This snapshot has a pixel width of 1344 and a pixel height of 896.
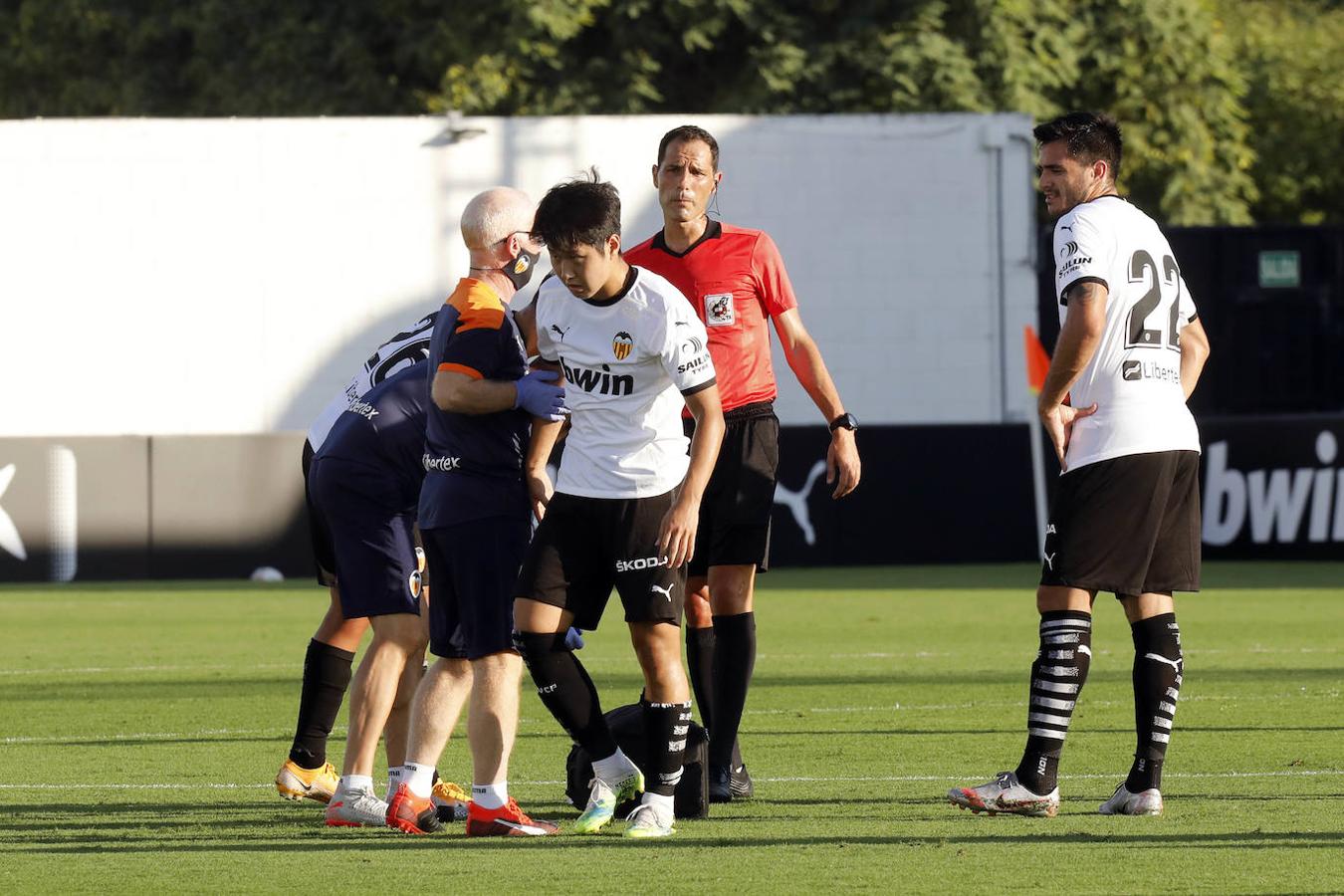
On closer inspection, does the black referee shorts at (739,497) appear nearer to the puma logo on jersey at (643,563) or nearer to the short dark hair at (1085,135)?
the puma logo on jersey at (643,563)

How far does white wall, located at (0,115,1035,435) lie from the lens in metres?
22.0

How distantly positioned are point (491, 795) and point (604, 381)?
3.98 feet

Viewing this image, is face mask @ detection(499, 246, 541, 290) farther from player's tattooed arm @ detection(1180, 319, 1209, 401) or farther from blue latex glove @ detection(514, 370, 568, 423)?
player's tattooed arm @ detection(1180, 319, 1209, 401)

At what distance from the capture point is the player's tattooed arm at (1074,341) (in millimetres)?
6828

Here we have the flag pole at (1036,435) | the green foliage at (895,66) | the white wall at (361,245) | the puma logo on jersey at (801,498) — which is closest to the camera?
the puma logo on jersey at (801,498)

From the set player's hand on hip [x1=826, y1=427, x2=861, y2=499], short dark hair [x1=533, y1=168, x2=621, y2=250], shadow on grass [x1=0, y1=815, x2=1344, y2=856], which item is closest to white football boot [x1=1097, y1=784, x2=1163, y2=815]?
shadow on grass [x1=0, y1=815, x2=1344, y2=856]

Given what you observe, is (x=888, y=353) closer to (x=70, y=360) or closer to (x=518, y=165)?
(x=518, y=165)

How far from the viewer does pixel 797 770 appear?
27.0 ft

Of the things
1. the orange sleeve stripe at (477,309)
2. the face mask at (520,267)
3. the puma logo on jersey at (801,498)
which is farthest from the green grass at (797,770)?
the puma logo on jersey at (801,498)

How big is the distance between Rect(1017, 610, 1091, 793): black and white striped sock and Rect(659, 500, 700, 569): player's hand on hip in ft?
3.88

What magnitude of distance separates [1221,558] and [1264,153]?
20506 millimetres

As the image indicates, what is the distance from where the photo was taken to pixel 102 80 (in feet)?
107

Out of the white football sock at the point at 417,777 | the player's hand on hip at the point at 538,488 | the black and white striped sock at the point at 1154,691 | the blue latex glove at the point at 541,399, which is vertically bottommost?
the white football sock at the point at 417,777

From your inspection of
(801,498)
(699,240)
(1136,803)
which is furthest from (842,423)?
(801,498)
